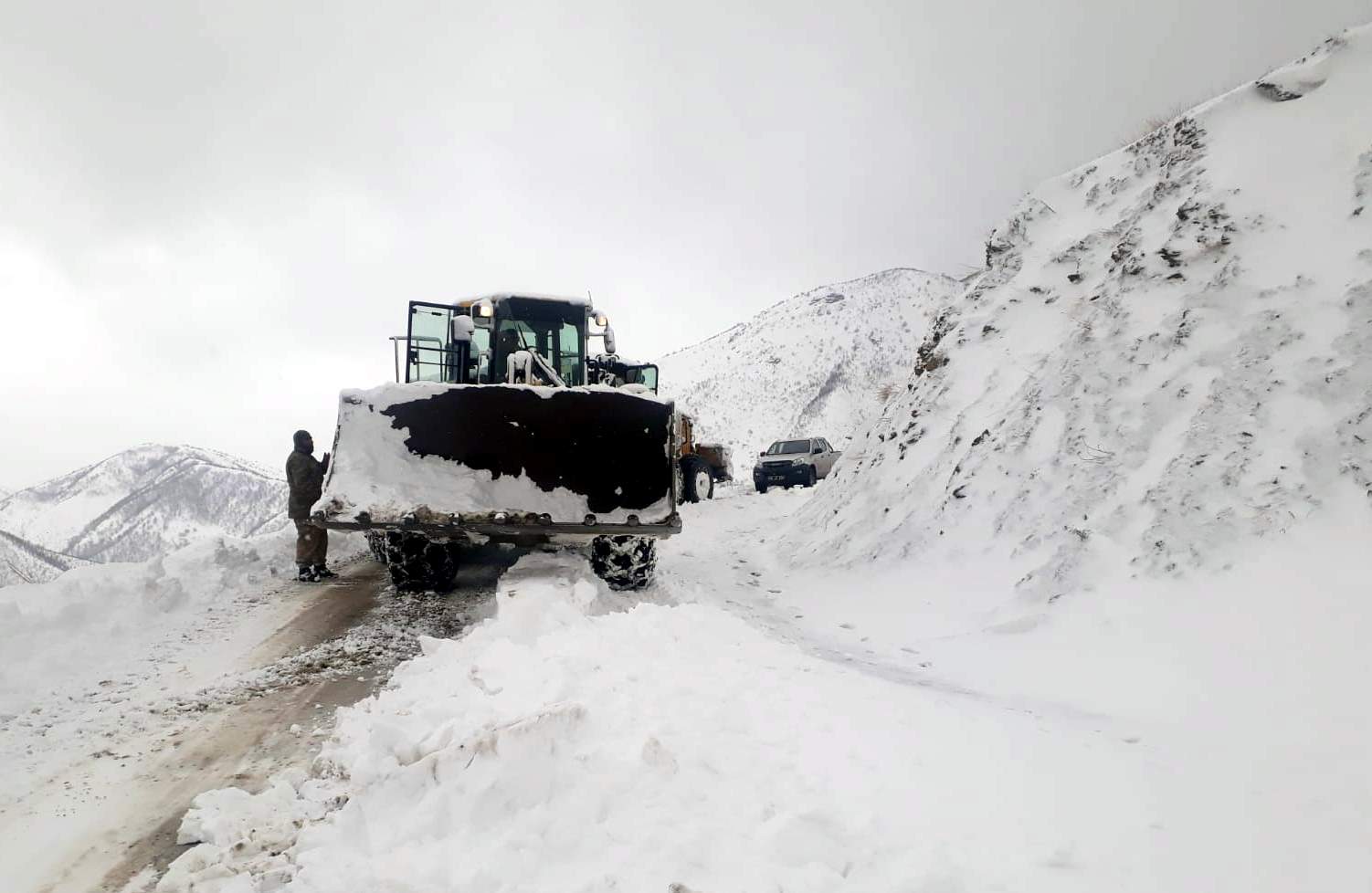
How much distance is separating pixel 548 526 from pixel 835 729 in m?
3.26

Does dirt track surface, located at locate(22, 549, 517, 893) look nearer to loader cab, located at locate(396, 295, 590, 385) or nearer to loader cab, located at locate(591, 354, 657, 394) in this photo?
loader cab, located at locate(396, 295, 590, 385)

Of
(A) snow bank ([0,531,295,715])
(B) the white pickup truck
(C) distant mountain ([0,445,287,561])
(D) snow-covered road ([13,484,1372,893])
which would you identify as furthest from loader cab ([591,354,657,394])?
(C) distant mountain ([0,445,287,561])

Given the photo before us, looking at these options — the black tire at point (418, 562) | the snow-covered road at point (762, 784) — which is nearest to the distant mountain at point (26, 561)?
the black tire at point (418, 562)

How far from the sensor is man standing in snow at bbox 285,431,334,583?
Result: 730 centimetres

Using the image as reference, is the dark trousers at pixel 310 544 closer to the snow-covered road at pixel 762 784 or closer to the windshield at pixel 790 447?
the snow-covered road at pixel 762 784

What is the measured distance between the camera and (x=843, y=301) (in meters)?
62.8

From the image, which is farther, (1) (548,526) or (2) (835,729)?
(1) (548,526)

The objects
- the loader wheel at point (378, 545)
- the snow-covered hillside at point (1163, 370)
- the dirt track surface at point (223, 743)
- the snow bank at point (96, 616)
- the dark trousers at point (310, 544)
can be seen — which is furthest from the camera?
the loader wheel at point (378, 545)

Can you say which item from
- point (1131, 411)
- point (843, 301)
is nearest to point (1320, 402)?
point (1131, 411)

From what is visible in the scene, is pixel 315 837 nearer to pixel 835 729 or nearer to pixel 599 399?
pixel 835 729

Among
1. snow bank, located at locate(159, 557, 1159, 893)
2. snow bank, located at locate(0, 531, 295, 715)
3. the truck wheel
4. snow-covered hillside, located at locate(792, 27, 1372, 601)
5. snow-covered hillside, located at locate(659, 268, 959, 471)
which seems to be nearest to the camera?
snow bank, located at locate(159, 557, 1159, 893)

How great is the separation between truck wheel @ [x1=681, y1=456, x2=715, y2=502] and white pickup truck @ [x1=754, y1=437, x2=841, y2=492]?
5.21ft

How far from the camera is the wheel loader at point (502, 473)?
17.9 ft

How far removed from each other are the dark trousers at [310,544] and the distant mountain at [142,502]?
37990 millimetres
